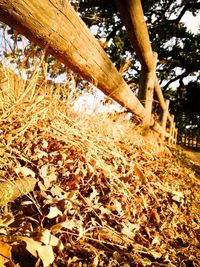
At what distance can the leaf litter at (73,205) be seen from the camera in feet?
2.02

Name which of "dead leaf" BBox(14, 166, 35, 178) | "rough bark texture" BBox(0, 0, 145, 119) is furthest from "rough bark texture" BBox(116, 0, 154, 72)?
"dead leaf" BBox(14, 166, 35, 178)

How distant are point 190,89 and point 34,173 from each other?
15291mm

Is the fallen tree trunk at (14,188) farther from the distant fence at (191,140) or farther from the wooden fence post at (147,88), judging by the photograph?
the distant fence at (191,140)

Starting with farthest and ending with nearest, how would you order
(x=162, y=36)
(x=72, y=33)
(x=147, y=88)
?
(x=162, y=36) < (x=147, y=88) < (x=72, y=33)

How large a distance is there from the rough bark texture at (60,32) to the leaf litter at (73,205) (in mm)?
189

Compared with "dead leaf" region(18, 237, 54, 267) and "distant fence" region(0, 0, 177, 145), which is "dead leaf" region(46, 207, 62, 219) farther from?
"distant fence" region(0, 0, 177, 145)

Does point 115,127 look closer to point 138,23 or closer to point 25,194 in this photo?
point 138,23

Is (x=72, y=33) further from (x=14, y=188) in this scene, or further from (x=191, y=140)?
(x=191, y=140)

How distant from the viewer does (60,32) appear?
79cm

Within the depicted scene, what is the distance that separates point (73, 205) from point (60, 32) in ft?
1.72

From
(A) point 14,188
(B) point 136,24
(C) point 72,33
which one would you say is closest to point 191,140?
(B) point 136,24

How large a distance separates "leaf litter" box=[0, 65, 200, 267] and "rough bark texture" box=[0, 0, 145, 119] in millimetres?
189

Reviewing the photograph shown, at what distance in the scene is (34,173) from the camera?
79 cm

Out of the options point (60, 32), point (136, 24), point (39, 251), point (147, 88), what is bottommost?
point (39, 251)
